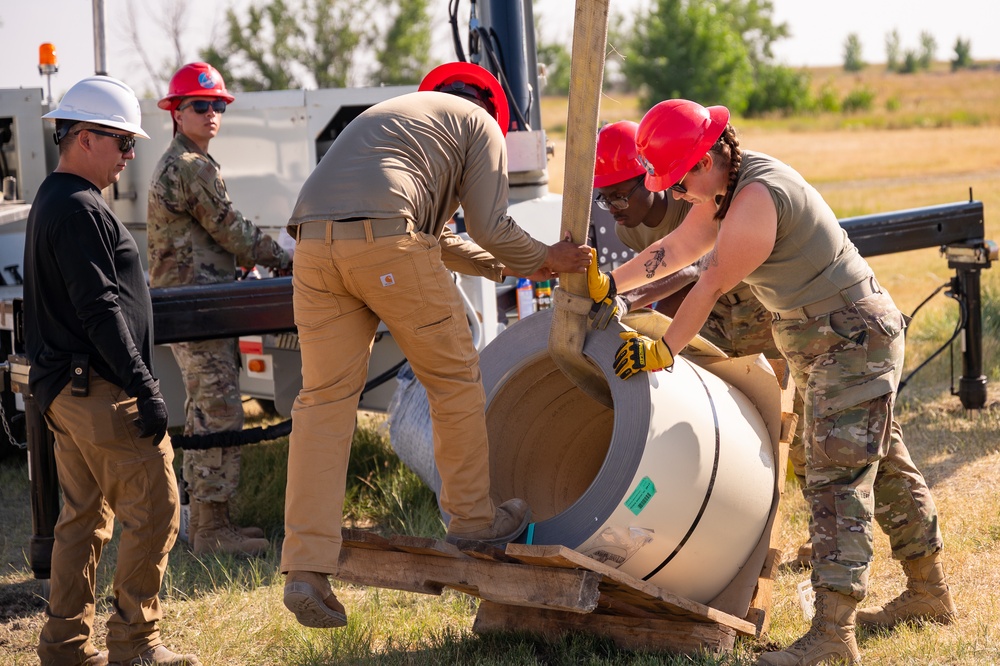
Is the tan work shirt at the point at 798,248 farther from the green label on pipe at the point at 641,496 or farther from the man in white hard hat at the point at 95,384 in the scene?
the man in white hard hat at the point at 95,384

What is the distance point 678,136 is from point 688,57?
56.1 m

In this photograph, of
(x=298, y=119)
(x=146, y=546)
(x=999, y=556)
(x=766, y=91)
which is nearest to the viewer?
(x=146, y=546)

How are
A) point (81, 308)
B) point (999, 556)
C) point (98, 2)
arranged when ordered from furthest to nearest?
point (98, 2) → point (999, 556) → point (81, 308)

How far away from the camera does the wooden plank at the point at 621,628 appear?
12.8 ft

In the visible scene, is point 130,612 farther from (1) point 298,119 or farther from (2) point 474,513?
(1) point 298,119

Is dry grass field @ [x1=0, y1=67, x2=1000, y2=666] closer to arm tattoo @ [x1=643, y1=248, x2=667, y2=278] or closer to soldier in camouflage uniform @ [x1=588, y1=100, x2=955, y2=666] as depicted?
soldier in camouflage uniform @ [x1=588, y1=100, x2=955, y2=666]

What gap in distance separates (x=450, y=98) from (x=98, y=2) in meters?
4.24

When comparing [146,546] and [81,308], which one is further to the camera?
[146,546]

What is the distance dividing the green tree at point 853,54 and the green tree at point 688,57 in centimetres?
5314

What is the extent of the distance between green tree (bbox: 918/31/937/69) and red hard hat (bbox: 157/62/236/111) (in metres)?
106

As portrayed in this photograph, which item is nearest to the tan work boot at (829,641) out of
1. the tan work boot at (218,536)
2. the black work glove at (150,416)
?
the black work glove at (150,416)

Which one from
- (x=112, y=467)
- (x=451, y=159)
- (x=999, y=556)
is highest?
(x=451, y=159)

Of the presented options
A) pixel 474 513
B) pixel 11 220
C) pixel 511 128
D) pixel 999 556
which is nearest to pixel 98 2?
pixel 11 220

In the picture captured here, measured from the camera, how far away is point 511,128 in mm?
6637
